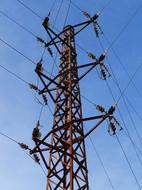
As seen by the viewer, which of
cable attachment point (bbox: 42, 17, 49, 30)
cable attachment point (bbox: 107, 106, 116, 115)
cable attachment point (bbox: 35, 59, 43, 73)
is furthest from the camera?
cable attachment point (bbox: 42, 17, 49, 30)

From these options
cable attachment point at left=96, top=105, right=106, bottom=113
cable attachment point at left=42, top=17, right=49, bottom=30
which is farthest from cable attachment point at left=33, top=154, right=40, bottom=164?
cable attachment point at left=42, top=17, right=49, bottom=30

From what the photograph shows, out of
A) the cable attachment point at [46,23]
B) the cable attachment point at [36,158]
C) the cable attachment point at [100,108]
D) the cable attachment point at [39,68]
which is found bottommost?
the cable attachment point at [36,158]

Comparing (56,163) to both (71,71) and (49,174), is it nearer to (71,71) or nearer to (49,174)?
(49,174)

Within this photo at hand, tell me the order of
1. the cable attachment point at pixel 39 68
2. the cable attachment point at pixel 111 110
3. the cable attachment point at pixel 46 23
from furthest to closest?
the cable attachment point at pixel 46 23, the cable attachment point at pixel 39 68, the cable attachment point at pixel 111 110

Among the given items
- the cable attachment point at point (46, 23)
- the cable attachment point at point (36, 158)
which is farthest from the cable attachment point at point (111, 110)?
the cable attachment point at point (46, 23)

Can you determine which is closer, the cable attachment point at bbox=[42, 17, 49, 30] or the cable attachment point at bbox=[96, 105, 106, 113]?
the cable attachment point at bbox=[96, 105, 106, 113]

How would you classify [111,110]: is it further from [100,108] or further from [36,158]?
[36,158]

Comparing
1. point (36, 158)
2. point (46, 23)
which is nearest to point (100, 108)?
point (36, 158)

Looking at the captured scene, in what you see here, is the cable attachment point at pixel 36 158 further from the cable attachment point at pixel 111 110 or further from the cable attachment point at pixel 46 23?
the cable attachment point at pixel 46 23

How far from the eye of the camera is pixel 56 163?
1306cm

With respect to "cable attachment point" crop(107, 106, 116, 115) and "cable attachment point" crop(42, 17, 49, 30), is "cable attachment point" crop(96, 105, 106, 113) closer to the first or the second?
"cable attachment point" crop(107, 106, 116, 115)

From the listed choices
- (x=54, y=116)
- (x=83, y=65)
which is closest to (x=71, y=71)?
(x=83, y=65)

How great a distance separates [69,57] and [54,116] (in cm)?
353

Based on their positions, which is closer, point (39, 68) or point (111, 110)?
point (111, 110)
